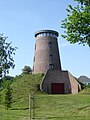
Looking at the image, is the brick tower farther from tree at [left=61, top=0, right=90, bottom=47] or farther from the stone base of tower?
tree at [left=61, top=0, right=90, bottom=47]

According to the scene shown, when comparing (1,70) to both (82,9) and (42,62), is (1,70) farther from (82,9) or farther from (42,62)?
(82,9)

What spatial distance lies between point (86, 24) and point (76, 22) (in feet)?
2.65

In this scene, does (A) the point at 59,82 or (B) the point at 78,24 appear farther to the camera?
(A) the point at 59,82

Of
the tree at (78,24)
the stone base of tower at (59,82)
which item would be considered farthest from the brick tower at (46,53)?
the tree at (78,24)

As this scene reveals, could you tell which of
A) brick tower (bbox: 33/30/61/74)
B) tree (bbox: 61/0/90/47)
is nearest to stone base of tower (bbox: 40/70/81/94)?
brick tower (bbox: 33/30/61/74)

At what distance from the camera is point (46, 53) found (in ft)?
200

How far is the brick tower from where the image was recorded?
60.5 metres

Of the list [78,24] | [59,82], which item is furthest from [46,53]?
[78,24]

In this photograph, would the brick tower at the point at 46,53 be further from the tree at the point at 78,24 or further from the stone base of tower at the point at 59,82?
the tree at the point at 78,24

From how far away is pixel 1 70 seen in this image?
51188 millimetres

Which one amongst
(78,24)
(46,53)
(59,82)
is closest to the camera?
(78,24)

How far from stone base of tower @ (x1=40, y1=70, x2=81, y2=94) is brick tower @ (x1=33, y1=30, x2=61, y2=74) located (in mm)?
5357

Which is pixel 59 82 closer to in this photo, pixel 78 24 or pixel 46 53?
pixel 46 53

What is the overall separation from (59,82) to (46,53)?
29.8ft
